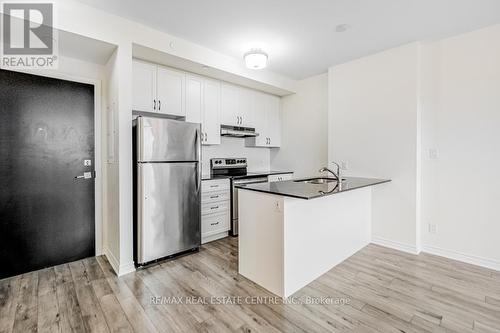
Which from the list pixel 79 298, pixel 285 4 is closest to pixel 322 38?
pixel 285 4

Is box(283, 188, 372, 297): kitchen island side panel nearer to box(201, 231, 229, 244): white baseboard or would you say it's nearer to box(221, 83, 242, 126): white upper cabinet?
box(201, 231, 229, 244): white baseboard

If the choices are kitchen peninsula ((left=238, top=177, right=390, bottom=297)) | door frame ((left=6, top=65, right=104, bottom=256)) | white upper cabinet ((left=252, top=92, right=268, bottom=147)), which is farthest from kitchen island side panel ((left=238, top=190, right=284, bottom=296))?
white upper cabinet ((left=252, top=92, right=268, bottom=147))

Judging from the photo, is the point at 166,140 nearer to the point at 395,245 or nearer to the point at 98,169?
the point at 98,169

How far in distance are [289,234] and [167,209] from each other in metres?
1.49

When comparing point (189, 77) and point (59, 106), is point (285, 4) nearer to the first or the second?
point (189, 77)

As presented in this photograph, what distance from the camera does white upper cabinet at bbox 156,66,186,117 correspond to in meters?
3.26

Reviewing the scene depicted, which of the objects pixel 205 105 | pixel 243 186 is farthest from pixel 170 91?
pixel 243 186

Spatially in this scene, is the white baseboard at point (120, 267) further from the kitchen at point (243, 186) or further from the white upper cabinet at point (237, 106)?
the white upper cabinet at point (237, 106)

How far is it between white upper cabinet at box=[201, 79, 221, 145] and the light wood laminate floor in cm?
186

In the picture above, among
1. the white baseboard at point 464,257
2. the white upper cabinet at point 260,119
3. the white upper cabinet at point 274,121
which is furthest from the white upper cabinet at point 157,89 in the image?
the white baseboard at point 464,257

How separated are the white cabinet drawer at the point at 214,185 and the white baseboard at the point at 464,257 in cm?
277

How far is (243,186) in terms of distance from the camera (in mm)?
2389

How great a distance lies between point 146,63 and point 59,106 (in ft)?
3.62

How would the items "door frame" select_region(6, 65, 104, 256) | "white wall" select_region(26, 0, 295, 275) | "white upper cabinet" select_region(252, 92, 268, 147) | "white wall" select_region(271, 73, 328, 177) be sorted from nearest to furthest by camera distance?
"white wall" select_region(26, 0, 295, 275), "door frame" select_region(6, 65, 104, 256), "white wall" select_region(271, 73, 328, 177), "white upper cabinet" select_region(252, 92, 268, 147)
